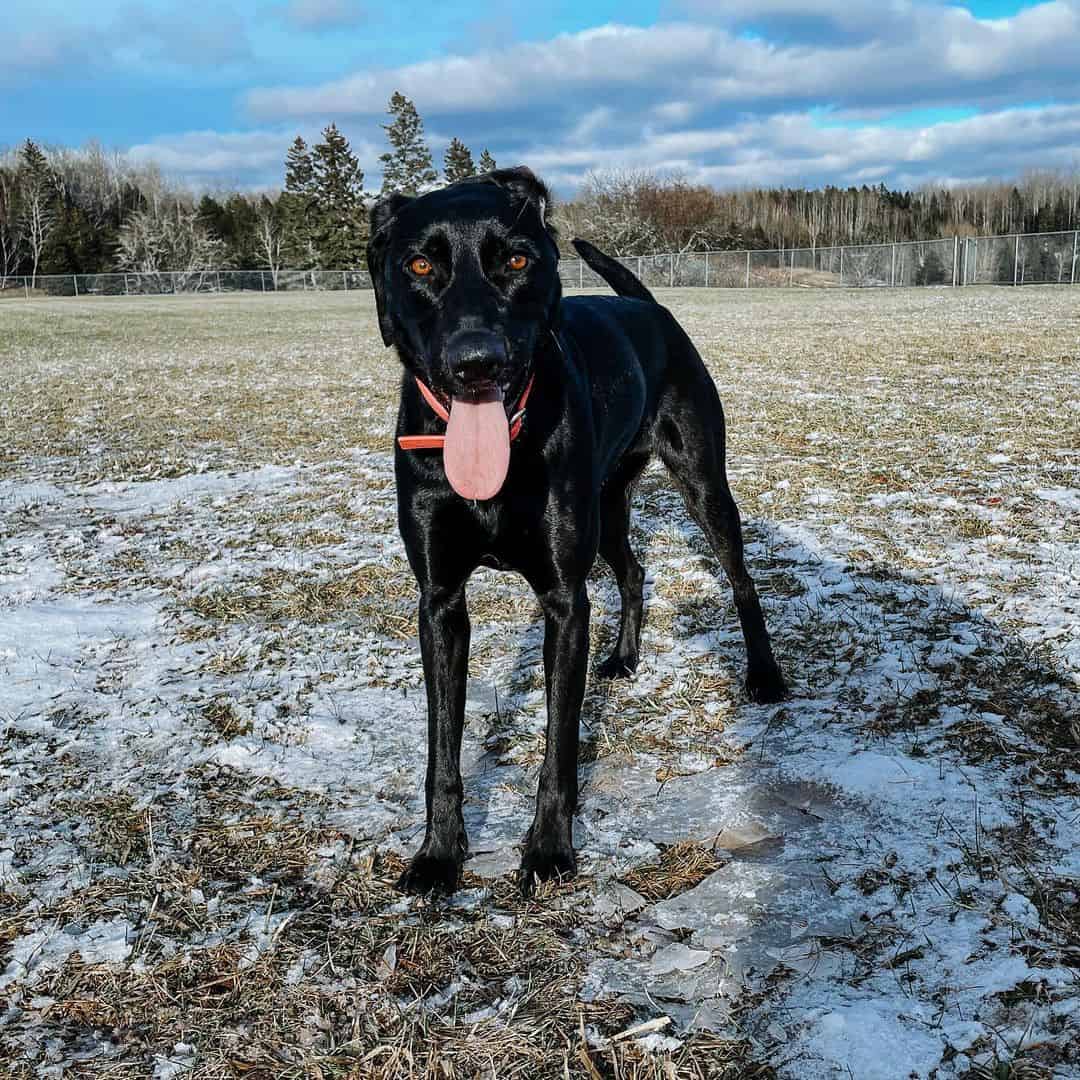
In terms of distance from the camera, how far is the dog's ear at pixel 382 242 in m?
2.65

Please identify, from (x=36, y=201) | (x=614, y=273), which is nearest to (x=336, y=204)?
(x=36, y=201)

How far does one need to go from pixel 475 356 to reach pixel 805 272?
4596cm

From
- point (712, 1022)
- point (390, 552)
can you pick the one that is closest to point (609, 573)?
point (390, 552)

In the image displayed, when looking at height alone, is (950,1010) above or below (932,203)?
below

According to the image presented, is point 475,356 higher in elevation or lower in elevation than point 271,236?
lower

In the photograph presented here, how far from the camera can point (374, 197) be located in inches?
2611

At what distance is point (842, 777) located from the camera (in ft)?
9.27

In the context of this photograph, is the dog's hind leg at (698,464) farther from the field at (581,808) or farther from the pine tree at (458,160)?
the pine tree at (458,160)

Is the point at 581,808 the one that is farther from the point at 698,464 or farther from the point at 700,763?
the point at 698,464

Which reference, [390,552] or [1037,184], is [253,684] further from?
[1037,184]

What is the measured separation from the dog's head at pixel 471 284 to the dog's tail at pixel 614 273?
1.47 m

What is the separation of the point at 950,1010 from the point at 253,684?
271 centimetres

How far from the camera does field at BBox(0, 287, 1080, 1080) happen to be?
6.23 ft

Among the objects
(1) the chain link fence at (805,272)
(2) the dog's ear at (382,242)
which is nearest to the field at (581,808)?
(2) the dog's ear at (382,242)
